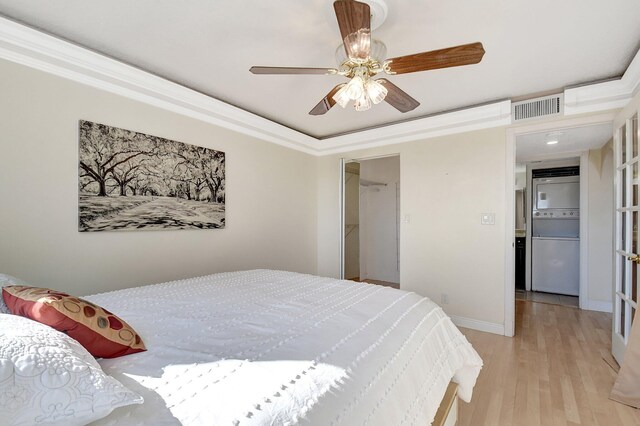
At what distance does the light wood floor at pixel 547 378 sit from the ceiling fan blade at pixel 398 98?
6.71ft

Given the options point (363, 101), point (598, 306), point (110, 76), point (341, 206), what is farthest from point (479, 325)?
point (110, 76)

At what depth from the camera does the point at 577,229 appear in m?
4.77

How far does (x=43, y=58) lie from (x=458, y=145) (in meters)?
3.66

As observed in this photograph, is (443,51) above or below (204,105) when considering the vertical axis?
below

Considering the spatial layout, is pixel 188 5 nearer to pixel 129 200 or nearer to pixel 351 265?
pixel 129 200

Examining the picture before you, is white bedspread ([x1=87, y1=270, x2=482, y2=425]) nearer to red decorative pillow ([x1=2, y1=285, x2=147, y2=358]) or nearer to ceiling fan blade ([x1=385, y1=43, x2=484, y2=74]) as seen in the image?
A: red decorative pillow ([x1=2, y1=285, x2=147, y2=358])

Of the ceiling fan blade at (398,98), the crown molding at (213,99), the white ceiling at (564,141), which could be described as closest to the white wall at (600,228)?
the white ceiling at (564,141)

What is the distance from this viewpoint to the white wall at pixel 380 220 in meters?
5.48

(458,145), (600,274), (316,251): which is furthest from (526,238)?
(316,251)

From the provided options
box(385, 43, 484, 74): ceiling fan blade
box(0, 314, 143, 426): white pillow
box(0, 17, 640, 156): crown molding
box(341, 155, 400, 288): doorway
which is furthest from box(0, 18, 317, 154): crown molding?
box(341, 155, 400, 288): doorway

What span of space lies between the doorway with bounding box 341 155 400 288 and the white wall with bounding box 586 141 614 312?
8.62ft

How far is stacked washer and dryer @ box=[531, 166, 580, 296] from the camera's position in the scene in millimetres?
4582

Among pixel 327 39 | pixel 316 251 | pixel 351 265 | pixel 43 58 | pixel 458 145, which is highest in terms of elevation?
pixel 327 39

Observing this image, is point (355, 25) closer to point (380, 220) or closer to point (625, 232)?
point (625, 232)
